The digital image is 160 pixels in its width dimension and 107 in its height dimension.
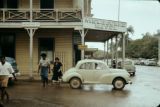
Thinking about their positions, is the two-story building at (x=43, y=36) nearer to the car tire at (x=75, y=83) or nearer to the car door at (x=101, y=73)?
the car door at (x=101, y=73)

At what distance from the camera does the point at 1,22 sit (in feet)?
94.4

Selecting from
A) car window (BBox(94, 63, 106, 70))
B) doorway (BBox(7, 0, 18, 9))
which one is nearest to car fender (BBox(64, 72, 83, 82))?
car window (BBox(94, 63, 106, 70))

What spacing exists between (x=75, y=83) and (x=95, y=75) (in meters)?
1.10

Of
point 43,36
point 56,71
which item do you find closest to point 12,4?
point 43,36

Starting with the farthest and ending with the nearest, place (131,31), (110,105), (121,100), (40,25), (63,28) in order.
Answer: (131,31), (63,28), (40,25), (121,100), (110,105)

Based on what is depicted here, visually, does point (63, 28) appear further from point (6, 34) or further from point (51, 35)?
point (6, 34)

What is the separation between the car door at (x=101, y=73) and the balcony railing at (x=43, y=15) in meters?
6.91

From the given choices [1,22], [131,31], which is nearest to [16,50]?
[1,22]

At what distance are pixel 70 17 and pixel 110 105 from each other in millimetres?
15383

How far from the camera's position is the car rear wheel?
22.2 meters

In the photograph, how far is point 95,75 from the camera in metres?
22.4

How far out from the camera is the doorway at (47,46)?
1238 inches

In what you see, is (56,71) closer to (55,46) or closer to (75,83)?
(75,83)

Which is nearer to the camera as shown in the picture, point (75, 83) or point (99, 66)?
point (75, 83)
